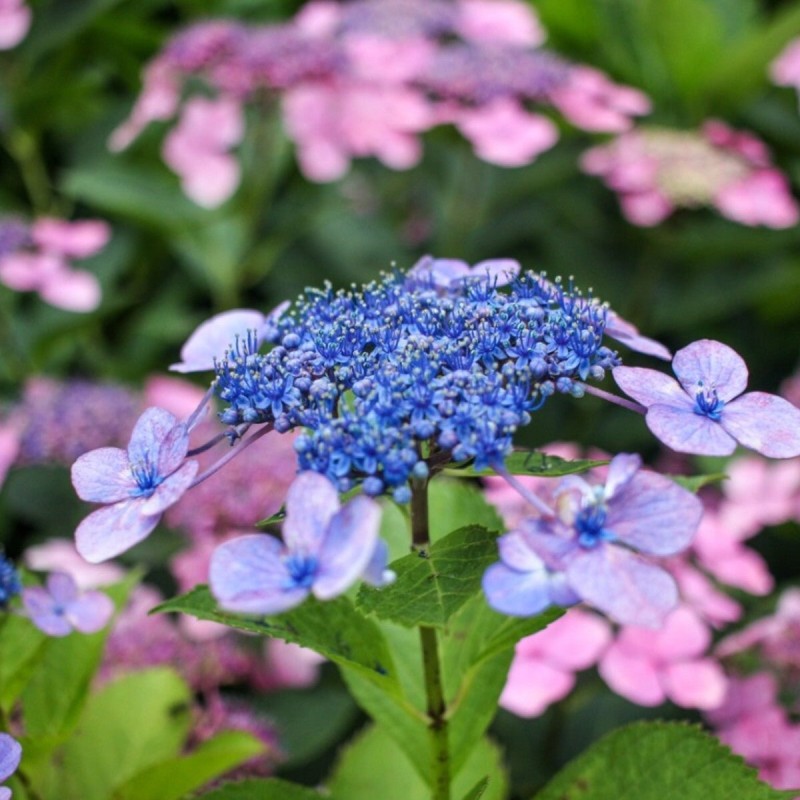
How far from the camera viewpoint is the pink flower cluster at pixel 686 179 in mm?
1299

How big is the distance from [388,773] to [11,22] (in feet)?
3.72

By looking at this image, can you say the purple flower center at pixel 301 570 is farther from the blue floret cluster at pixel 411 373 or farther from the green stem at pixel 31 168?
the green stem at pixel 31 168

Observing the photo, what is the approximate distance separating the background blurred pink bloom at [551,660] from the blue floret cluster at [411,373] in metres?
0.40

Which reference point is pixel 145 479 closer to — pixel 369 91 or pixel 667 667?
pixel 667 667

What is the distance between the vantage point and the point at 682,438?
0.52 meters

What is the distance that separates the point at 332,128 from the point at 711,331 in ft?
1.84

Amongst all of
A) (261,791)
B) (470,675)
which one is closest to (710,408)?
(470,675)

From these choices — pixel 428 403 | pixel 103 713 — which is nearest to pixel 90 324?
pixel 103 713

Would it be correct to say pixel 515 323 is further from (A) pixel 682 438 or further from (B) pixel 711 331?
(B) pixel 711 331

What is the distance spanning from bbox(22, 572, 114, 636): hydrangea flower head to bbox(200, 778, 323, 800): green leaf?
0.42 feet

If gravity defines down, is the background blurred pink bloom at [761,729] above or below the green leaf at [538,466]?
below

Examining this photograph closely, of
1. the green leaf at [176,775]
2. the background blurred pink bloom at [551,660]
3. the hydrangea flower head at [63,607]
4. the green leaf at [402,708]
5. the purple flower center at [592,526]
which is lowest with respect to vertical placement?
the background blurred pink bloom at [551,660]

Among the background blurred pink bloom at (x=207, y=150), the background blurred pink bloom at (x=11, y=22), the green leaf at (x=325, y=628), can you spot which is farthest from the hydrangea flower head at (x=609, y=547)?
the background blurred pink bloom at (x=11, y=22)

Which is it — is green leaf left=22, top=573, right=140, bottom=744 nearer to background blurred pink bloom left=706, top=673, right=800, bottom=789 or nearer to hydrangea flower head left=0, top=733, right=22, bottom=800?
hydrangea flower head left=0, top=733, right=22, bottom=800
